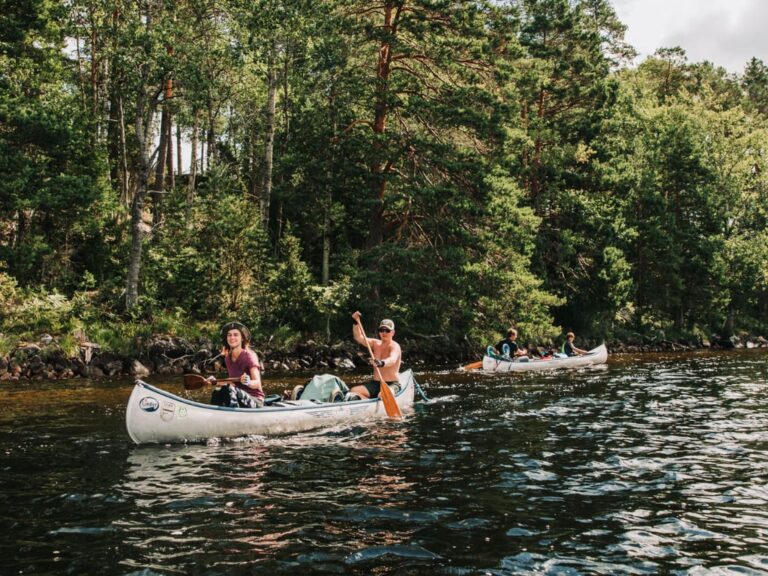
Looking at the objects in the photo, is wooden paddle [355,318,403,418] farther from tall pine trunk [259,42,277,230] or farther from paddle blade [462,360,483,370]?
tall pine trunk [259,42,277,230]

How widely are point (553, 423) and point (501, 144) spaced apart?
598 inches

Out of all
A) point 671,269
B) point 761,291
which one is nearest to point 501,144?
point 671,269

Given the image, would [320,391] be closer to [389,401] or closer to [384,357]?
[389,401]

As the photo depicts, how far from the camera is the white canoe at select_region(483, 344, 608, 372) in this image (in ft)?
72.9

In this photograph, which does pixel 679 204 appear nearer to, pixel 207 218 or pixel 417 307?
pixel 417 307

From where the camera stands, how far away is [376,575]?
4938 millimetres

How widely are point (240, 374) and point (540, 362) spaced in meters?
14.5

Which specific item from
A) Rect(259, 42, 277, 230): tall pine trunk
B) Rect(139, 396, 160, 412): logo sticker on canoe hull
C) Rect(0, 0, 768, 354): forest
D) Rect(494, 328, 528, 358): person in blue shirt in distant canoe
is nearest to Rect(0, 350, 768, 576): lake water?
Rect(139, 396, 160, 412): logo sticker on canoe hull

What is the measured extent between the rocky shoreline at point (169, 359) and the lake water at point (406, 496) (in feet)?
23.1

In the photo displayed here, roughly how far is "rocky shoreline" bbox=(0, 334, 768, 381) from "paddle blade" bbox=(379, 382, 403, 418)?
541 cm

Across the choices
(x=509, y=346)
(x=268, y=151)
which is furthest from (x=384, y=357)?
(x=268, y=151)

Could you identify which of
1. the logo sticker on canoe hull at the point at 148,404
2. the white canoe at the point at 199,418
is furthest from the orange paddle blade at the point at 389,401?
A: the logo sticker on canoe hull at the point at 148,404

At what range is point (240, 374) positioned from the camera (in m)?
10.8

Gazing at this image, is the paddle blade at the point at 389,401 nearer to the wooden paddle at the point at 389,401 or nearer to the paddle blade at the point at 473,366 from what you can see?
the wooden paddle at the point at 389,401
